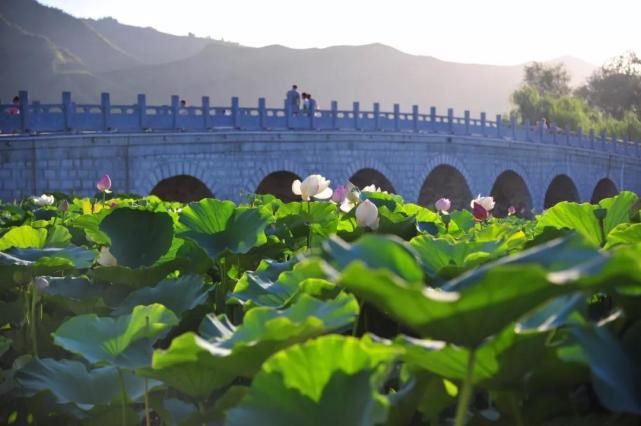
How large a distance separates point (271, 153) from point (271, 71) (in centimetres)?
11606

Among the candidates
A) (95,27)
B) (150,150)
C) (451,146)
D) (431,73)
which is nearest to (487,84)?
(431,73)

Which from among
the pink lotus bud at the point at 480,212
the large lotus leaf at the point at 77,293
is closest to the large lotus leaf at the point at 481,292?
the large lotus leaf at the point at 77,293

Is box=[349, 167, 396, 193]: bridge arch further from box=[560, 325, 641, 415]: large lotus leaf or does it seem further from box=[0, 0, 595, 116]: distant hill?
box=[0, 0, 595, 116]: distant hill

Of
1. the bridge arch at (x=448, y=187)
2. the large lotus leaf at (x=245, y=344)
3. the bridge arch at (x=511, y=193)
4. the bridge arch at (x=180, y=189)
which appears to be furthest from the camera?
the bridge arch at (x=511, y=193)

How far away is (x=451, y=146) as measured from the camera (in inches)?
1121

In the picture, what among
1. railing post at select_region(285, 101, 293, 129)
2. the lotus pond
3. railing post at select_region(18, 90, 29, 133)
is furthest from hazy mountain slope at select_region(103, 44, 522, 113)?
the lotus pond

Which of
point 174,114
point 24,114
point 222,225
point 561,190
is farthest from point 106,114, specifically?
point 561,190

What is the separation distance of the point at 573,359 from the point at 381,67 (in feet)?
491

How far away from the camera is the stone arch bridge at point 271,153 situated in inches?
705

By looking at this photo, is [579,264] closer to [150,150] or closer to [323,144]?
[150,150]

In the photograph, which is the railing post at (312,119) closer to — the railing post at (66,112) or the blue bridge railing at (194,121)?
the blue bridge railing at (194,121)

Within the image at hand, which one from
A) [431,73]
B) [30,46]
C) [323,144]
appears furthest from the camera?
[431,73]

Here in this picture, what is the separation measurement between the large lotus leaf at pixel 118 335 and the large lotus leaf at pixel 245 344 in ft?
0.45

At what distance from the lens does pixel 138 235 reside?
1.81 meters
